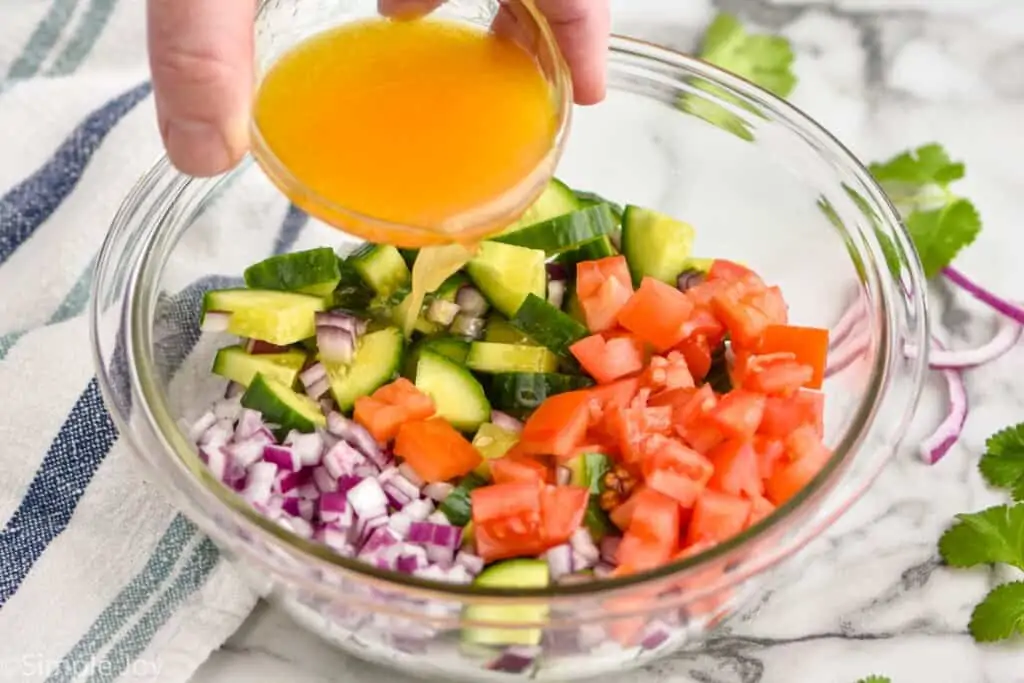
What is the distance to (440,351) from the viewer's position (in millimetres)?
2316

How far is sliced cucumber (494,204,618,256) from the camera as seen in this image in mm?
2348

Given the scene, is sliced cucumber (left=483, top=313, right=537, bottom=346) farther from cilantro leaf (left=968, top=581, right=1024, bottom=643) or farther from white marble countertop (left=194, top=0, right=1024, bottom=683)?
cilantro leaf (left=968, top=581, right=1024, bottom=643)

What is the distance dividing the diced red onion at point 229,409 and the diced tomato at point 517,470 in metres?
0.45

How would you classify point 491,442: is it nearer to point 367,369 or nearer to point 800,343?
point 367,369

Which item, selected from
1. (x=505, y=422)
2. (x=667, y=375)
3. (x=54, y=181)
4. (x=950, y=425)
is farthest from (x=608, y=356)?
(x=54, y=181)

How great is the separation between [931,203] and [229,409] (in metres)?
1.54

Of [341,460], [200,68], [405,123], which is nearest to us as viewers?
[200,68]

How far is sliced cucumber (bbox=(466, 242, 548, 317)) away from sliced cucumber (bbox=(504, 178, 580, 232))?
→ 61 mm

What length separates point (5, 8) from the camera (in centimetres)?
306

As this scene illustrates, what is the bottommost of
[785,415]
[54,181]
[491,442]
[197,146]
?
[54,181]

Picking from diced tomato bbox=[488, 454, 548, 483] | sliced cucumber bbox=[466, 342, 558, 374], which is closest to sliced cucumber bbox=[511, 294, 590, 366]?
sliced cucumber bbox=[466, 342, 558, 374]

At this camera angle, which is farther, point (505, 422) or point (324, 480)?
point (505, 422)

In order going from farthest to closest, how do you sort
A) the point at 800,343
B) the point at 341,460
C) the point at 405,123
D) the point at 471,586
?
the point at 800,343
the point at 341,460
the point at 405,123
the point at 471,586

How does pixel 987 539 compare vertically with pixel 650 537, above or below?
above
